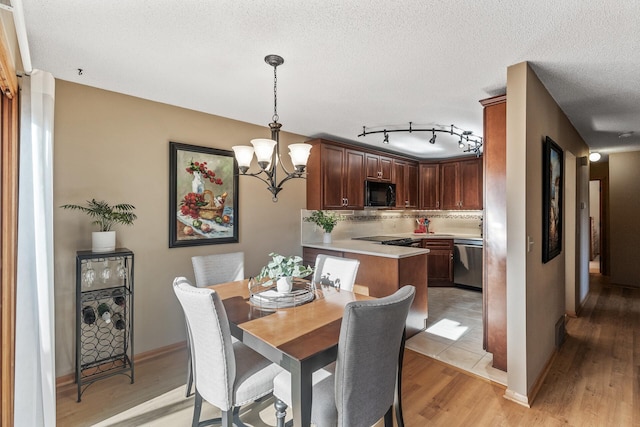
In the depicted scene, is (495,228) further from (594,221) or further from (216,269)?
(594,221)

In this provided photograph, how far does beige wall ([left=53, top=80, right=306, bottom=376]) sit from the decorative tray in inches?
46.2

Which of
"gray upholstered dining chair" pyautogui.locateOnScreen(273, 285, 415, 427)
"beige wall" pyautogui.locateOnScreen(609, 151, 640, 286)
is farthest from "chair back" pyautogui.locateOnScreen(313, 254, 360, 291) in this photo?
"beige wall" pyautogui.locateOnScreen(609, 151, 640, 286)

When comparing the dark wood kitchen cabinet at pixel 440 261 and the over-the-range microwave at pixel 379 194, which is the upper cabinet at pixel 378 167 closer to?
the over-the-range microwave at pixel 379 194

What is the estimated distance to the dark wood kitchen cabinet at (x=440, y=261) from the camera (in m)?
5.36

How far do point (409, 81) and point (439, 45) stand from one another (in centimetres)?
54

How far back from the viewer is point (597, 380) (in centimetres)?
248

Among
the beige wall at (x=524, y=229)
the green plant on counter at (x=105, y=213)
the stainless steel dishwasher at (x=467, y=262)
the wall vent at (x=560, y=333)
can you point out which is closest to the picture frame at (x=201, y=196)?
the green plant on counter at (x=105, y=213)

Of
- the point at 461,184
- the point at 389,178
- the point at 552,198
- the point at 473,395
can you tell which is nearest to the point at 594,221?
the point at 461,184

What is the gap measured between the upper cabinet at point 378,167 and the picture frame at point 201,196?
2161 millimetres

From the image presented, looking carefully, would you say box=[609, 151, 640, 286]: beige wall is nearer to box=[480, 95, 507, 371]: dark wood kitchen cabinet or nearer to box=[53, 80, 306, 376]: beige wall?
box=[480, 95, 507, 371]: dark wood kitchen cabinet

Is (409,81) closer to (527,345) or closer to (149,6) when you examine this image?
(149,6)

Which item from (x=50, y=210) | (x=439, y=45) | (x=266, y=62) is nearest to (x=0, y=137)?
(x=50, y=210)

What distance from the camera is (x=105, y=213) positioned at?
2445 millimetres

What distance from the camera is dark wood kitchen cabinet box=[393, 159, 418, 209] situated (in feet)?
17.5
